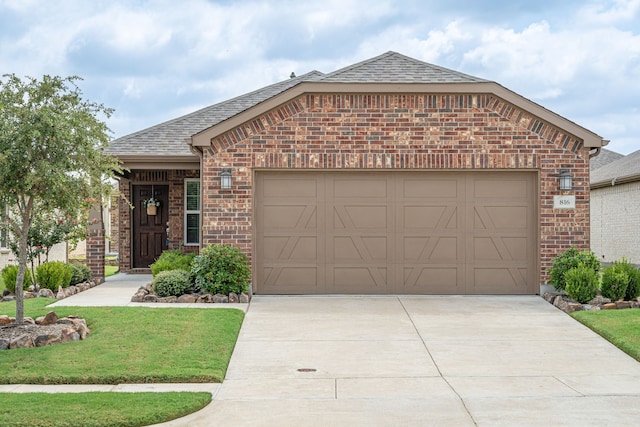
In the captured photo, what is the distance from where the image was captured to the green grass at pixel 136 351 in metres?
8.01

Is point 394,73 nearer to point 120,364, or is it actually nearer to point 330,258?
point 330,258

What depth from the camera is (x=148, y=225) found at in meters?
18.9

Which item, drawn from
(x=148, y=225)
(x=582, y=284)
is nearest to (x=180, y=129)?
(x=148, y=225)

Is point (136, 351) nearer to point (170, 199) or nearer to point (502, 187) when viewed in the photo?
point (502, 187)

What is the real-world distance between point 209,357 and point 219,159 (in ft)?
18.8

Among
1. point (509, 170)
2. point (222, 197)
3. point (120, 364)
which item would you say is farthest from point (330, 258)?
point (120, 364)

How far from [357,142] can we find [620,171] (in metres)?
14.1

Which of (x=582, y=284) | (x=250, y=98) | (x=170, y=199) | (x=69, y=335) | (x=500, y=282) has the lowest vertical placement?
(x=69, y=335)

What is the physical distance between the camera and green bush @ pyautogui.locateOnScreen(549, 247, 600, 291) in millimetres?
13156

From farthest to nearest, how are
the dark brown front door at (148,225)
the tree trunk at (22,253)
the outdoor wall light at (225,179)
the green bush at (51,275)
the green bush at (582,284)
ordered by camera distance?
the dark brown front door at (148,225), the green bush at (51,275), the outdoor wall light at (225,179), the green bush at (582,284), the tree trunk at (22,253)

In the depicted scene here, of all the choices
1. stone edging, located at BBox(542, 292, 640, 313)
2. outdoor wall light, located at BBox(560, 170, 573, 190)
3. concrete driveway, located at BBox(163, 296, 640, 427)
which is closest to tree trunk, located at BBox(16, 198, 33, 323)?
concrete driveway, located at BBox(163, 296, 640, 427)

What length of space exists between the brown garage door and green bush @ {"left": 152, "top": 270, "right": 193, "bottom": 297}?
147cm

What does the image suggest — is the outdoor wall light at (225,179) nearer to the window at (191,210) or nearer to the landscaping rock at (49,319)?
the landscaping rock at (49,319)

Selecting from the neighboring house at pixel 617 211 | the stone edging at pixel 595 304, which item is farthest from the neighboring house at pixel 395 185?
the neighboring house at pixel 617 211
